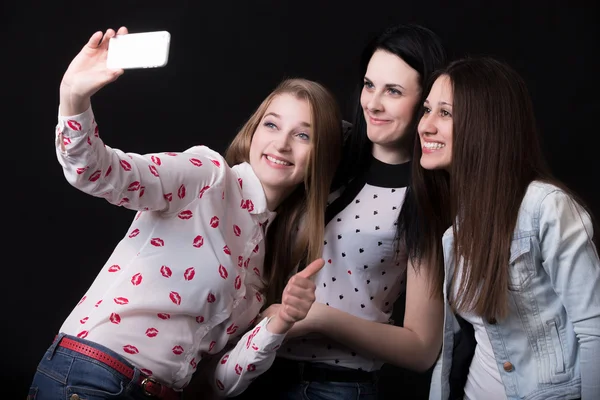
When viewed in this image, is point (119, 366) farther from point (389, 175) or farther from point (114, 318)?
point (389, 175)

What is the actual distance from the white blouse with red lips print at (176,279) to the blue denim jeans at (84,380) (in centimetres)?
5

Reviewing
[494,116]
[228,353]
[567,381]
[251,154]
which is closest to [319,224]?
[251,154]

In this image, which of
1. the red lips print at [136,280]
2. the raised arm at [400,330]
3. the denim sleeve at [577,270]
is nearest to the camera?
the denim sleeve at [577,270]

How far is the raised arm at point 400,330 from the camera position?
246cm

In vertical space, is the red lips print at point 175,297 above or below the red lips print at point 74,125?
below

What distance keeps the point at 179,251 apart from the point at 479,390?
88cm

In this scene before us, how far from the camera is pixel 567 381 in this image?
212cm

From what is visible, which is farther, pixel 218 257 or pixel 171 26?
pixel 171 26

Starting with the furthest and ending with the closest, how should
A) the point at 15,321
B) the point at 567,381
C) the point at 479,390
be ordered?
the point at 15,321 → the point at 479,390 → the point at 567,381

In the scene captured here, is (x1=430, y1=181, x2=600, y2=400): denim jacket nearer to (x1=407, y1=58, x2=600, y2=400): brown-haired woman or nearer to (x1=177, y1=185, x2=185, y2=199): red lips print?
(x1=407, y1=58, x2=600, y2=400): brown-haired woman

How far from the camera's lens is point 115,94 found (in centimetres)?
379

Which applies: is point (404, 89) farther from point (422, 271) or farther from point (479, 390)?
point (479, 390)

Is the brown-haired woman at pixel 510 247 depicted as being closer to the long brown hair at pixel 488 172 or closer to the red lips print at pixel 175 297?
the long brown hair at pixel 488 172

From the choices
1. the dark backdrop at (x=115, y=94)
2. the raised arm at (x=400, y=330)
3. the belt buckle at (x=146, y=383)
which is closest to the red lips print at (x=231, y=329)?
the raised arm at (x=400, y=330)
